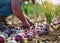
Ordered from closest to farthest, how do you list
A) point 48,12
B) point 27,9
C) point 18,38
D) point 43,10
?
point 18,38, point 48,12, point 43,10, point 27,9

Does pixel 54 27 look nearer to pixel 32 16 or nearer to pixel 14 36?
pixel 14 36

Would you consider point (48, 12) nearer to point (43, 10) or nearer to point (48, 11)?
point (48, 11)

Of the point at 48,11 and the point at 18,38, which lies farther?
the point at 48,11

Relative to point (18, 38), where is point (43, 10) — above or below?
above

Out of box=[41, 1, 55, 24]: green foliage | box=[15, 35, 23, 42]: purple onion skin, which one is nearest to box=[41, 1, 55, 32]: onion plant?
box=[41, 1, 55, 24]: green foliage

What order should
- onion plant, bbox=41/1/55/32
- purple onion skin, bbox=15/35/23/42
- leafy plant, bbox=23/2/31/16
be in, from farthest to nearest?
1. leafy plant, bbox=23/2/31/16
2. onion plant, bbox=41/1/55/32
3. purple onion skin, bbox=15/35/23/42

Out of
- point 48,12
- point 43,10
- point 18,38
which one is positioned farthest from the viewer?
point 43,10

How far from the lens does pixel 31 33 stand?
221cm

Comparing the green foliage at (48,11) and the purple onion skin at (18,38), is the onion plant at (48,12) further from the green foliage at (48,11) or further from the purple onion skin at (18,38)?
the purple onion skin at (18,38)

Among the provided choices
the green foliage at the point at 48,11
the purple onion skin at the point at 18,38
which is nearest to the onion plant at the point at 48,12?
the green foliage at the point at 48,11

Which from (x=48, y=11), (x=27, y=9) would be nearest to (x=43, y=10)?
(x=48, y=11)

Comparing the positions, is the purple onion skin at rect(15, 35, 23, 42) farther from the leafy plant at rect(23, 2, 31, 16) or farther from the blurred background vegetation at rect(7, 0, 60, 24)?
the leafy plant at rect(23, 2, 31, 16)

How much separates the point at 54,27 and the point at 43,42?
45 cm

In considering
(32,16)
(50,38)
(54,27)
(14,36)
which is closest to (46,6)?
(54,27)
